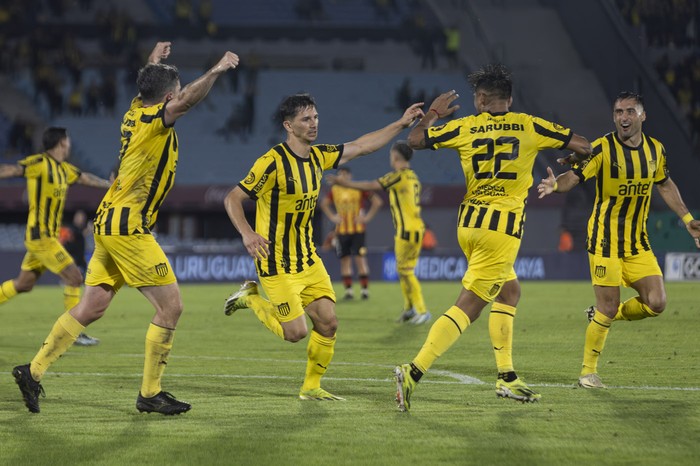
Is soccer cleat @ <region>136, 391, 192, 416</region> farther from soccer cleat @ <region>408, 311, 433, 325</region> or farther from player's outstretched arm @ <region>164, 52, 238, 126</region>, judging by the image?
soccer cleat @ <region>408, 311, 433, 325</region>

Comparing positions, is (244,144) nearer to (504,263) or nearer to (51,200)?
(51,200)

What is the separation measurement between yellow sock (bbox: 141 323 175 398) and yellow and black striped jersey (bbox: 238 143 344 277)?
98 centimetres

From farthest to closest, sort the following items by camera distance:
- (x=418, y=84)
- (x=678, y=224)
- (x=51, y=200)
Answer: (x=418, y=84) → (x=678, y=224) → (x=51, y=200)

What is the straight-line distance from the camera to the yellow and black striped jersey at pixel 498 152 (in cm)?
802

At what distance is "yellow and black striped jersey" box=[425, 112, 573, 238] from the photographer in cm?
802

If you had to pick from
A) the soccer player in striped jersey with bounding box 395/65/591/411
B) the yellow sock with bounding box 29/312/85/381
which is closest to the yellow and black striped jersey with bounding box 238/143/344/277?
the soccer player in striped jersey with bounding box 395/65/591/411

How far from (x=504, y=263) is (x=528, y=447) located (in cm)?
198

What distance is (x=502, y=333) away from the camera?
8.53 m

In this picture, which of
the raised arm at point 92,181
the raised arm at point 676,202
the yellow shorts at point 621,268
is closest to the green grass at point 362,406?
the yellow shorts at point 621,268

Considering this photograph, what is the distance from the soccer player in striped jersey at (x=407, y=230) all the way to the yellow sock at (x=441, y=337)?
25.1 feet

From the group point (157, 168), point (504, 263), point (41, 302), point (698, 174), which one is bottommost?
point (41, 302)

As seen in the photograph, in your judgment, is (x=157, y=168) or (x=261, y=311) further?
(x=261, y=311)

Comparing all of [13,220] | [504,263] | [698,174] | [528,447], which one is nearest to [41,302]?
[13,220]

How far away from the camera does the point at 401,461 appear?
236 inches
